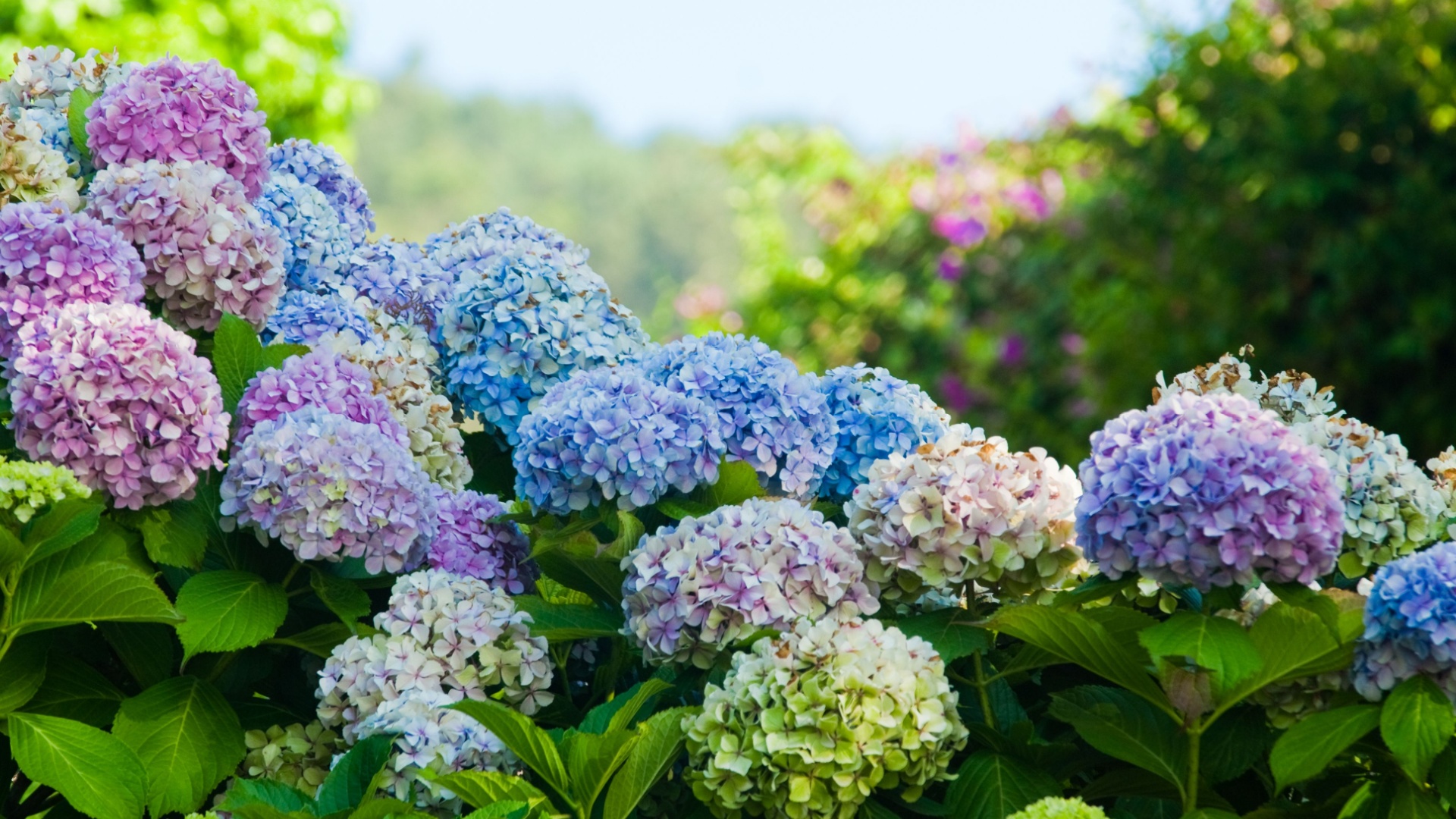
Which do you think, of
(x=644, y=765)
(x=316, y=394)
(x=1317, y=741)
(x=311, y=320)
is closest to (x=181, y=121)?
(x=311, y=320)

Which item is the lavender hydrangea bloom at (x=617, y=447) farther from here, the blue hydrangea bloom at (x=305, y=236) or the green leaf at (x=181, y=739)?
the blue hydrangea bloom at (x=305, y=236)

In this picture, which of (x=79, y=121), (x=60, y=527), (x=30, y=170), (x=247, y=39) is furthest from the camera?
(x=247, y=39)

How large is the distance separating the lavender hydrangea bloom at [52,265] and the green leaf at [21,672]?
0.41m

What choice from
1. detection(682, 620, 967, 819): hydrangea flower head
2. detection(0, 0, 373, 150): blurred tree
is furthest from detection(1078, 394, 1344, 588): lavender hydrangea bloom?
detection(0, 0, 373, 150): blurred tree

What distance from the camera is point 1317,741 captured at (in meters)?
1.60

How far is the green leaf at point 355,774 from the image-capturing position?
5.64ft

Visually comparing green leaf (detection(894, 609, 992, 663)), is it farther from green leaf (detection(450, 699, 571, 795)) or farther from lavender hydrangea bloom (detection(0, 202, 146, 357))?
lavender hydrangea bloom (detection(0, 202, 146, 357))

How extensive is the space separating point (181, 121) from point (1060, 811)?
1.72 meters

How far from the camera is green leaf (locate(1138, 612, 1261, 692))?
159 centimetres

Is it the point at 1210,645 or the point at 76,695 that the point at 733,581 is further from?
the point at 76,695

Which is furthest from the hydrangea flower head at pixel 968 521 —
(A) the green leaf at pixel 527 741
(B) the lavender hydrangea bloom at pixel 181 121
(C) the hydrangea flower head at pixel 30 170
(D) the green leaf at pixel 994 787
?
(C) the hydrangea flower head at pixel 30 170

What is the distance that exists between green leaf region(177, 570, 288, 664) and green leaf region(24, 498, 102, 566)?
0.48 feet

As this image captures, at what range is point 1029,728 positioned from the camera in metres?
1.76

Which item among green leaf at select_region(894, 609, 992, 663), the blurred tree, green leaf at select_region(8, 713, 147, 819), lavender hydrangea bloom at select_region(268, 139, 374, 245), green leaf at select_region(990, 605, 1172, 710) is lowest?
green leaf at select_region(8, 713, 147, 819)
